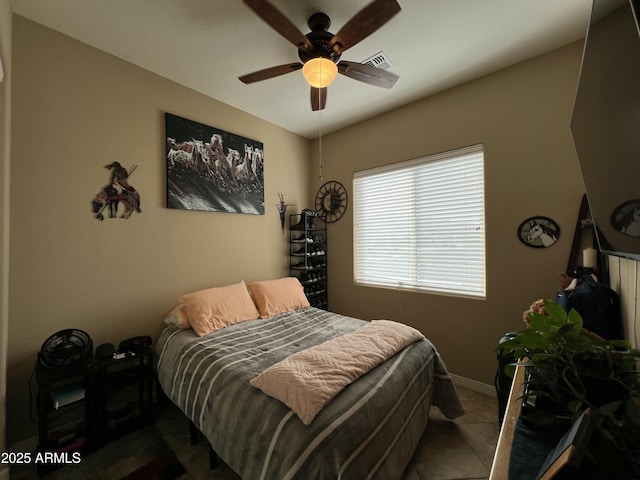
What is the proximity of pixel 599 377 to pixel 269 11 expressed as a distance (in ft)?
6.50

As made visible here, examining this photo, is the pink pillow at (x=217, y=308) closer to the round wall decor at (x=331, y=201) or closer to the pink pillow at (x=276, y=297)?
the pink pillow at (x=276, y=297)

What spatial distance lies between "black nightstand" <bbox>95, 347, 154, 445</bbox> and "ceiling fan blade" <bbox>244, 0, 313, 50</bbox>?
7.84ft

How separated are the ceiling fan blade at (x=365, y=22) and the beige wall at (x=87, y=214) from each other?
1.72 meters

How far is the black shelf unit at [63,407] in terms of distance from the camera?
151cm

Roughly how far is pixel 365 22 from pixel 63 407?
297 cm

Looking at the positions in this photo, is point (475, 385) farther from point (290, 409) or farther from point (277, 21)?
point (277, 21)

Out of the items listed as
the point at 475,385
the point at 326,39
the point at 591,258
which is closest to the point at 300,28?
the point at 326,39

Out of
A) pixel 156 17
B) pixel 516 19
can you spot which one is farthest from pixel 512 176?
pixel 156 17

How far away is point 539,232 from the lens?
209cm

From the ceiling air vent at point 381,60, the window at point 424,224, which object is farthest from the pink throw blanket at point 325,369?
the ceiling air vent at point 381,60

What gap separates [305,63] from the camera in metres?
1.64

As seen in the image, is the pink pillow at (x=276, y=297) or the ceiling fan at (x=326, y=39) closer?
the ceiling fan at (x=326, y=39)

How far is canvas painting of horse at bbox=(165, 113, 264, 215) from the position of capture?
242 centimetres

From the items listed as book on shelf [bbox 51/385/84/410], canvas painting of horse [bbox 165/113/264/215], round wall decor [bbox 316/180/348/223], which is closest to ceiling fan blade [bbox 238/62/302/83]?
canvas painting of horse [bbox 165/113/264/215]
